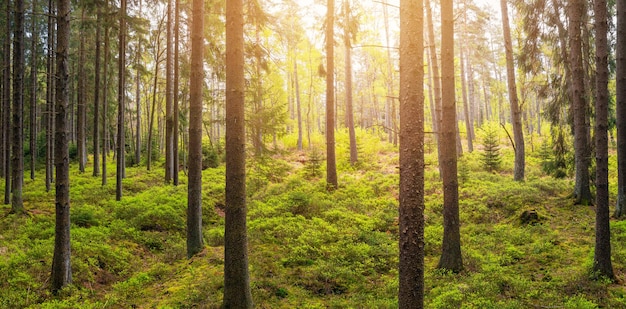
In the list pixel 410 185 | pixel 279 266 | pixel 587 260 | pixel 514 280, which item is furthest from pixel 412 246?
pixel 587 260

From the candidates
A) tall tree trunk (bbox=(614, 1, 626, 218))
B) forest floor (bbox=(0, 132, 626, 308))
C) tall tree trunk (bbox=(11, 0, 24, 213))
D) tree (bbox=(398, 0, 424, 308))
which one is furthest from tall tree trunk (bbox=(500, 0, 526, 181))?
tall tree trunk (bbox=(11, 0, 24, 213))

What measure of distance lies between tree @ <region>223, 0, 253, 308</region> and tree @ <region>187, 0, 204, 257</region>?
3.27 metres

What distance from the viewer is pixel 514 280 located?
670cm

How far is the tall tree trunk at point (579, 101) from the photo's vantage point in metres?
10.4

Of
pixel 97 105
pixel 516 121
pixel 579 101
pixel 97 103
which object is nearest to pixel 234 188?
pixel 579 101

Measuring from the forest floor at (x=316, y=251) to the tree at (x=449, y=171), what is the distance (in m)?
0.39

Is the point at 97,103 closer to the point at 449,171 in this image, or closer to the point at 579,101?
the point at 449,171

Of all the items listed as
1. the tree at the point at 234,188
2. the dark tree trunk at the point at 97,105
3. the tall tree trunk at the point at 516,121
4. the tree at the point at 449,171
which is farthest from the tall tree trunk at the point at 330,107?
the dark tree trunk at the point at 97,105

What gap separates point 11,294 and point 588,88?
1680cm

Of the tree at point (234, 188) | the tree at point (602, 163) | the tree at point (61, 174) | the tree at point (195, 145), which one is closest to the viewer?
the tree at point (234, 188)

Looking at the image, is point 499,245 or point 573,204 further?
point 573,204

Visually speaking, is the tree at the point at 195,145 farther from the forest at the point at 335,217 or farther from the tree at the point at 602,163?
the tree at the point at 602,163

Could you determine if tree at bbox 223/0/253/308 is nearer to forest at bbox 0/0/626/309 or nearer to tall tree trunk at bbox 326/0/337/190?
forest at bbox 0/0/626/309

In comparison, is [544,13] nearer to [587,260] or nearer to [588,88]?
[588,88]
